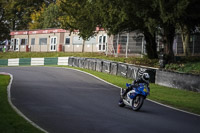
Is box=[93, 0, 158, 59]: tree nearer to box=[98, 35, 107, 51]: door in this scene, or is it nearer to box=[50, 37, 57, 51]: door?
box=[98, 35, 107, 51]: door

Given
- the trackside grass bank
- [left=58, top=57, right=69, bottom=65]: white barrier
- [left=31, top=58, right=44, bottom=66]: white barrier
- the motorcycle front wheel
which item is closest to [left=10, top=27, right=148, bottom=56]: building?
[left=58, top=57, right=69, bottom=65]: white barrier

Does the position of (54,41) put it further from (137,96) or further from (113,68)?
(137,96)

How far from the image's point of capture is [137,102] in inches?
522

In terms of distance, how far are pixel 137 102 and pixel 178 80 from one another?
872 centimetres

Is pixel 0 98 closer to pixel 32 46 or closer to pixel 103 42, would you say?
pixel 103 42

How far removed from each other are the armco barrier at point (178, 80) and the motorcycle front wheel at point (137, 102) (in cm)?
729

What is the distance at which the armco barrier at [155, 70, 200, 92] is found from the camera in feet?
65.5

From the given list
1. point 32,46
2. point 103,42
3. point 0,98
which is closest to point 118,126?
point 0,98

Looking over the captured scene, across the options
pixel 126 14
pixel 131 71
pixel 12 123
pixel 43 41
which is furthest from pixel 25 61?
pixel 12 123

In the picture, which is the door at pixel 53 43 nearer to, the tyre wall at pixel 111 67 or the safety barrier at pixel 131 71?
the safety barrier at pixel 131 71

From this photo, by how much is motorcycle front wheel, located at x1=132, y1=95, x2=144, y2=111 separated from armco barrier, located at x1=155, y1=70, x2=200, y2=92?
7291mm

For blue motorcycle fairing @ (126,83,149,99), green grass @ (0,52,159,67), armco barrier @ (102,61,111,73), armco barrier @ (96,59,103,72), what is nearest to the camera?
blue motorcycle fairing @ (126,83,149,99)

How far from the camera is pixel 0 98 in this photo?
14.5 metres

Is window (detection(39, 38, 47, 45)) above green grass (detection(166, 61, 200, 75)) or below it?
above
